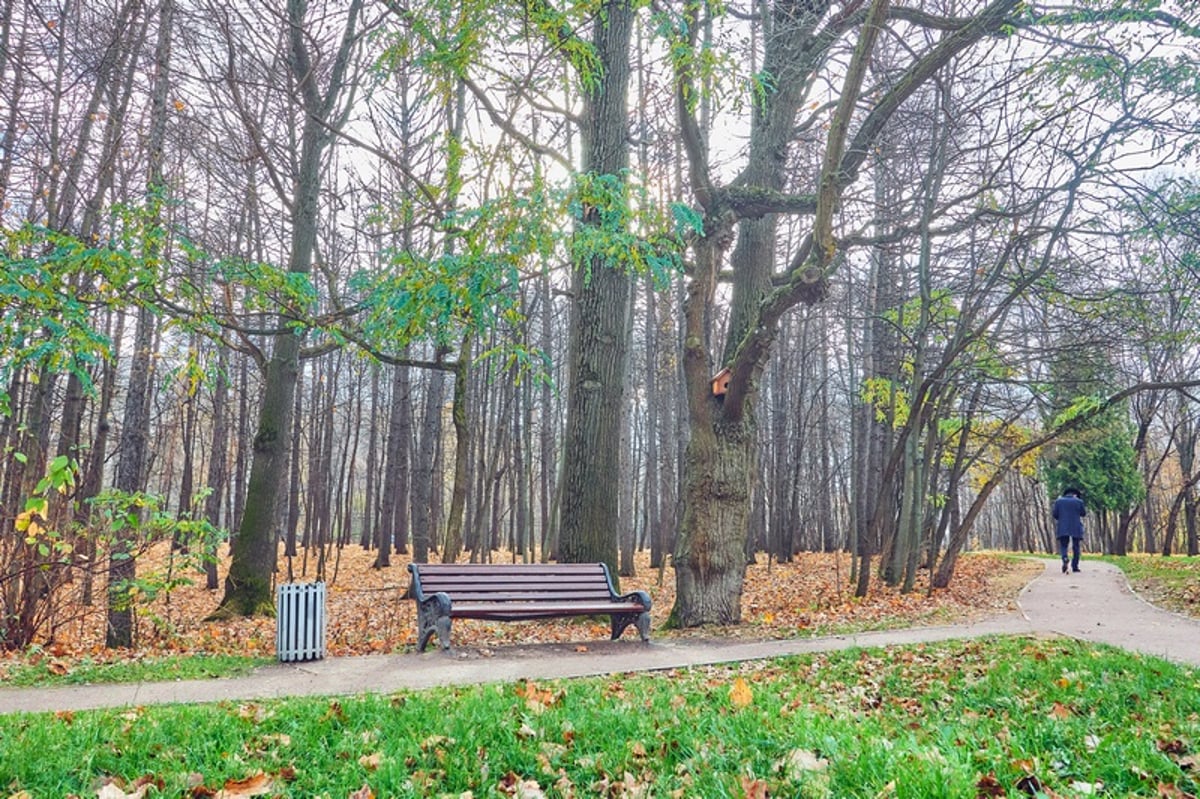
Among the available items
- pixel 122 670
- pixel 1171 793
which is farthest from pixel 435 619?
pixel 1171 793

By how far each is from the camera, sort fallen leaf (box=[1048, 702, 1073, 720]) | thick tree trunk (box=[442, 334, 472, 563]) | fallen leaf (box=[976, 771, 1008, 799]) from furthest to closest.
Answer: thick tree trunk (box=[442, 334, 472, 563])
fallen leaf (box=[1048, 702, 1073, 720])
fallen leaf (box=[976, 771, 1008, 799])

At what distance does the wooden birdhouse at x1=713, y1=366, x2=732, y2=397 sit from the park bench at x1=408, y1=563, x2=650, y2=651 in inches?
90.4

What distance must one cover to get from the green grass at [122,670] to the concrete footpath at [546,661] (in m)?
0.21

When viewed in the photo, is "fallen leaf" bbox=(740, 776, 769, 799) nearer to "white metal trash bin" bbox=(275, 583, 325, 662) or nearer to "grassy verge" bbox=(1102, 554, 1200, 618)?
"white metal trash bin" bbox=(275, 583, 325, 662)

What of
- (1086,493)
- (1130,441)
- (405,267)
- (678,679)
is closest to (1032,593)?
(678,679)

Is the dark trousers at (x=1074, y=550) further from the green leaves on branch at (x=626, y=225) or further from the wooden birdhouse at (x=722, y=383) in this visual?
the green leaves on branch at (x=626, y=225)

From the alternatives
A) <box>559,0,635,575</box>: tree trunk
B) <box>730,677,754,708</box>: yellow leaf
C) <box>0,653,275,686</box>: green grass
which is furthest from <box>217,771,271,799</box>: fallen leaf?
<box>559,0,635,575</box>: tree trunk

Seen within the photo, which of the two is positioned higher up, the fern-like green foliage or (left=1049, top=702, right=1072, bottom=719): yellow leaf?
the fern-like green foliage

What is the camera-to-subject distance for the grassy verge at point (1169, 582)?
35.6 feet

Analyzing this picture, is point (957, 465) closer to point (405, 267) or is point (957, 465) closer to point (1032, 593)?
point (1032, 593)

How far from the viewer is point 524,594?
784cm

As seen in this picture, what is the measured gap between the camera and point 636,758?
3.35 m

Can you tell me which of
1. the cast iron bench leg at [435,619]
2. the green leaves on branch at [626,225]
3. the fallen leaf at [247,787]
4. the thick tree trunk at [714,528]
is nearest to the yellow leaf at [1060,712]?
the green leaves on branch at [626,225]

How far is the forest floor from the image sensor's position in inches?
306
